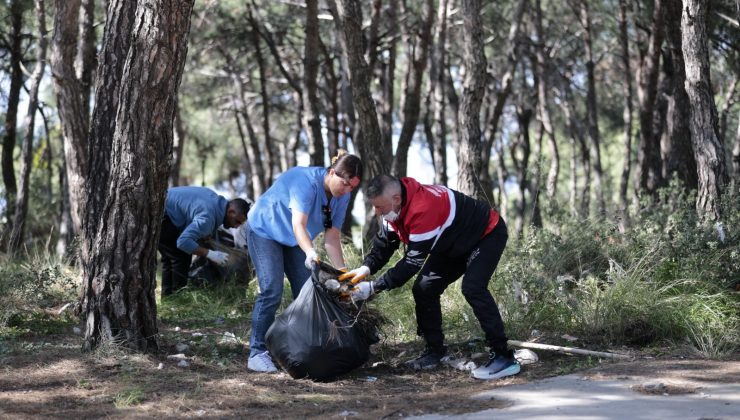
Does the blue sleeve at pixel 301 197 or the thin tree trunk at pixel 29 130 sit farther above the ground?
the thin tree trunk at pixel 29 130

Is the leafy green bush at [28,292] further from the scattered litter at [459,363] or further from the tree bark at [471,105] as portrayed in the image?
the tree bark at [471,105]

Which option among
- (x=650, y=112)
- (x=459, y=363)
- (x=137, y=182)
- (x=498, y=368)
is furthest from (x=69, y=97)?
(x=650, y=112)

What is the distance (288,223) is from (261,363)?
1044 mm

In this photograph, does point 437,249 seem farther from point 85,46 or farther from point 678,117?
point 678,117

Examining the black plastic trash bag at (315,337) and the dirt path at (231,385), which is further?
the black plastic trash bag at (315,337)

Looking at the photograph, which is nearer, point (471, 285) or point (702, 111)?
point (471, 285)

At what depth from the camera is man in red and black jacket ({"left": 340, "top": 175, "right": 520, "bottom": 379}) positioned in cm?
574

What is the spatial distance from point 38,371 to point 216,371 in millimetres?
1224

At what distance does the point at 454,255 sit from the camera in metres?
6.08

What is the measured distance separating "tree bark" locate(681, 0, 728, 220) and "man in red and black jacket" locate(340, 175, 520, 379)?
12.1 feet

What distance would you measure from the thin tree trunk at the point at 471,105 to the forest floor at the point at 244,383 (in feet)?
11.2

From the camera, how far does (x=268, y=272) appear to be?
20.7ft

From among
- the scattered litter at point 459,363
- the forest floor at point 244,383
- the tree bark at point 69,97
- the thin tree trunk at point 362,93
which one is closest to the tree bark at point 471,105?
the thin tree trunk at point 362,93

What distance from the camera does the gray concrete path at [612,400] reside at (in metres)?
4.83
